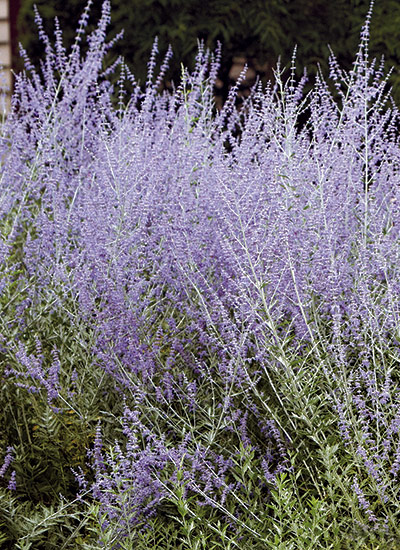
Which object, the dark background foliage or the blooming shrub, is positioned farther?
the dark background foliage

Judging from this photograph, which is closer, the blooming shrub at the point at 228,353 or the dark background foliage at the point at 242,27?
the blooming shrub at the point at 228,353

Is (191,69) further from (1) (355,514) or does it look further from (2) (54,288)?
(1) (355,514)

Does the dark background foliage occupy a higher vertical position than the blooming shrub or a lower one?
higher

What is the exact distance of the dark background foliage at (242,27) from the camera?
612cm

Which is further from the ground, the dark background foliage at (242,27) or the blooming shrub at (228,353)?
the dark background foliage at (242,27)

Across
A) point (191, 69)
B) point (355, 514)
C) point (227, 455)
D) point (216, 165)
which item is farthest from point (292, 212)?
point (191, 69)

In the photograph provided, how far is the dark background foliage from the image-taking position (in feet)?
20.1

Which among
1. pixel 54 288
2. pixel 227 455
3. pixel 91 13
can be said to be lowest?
Result: pixel 227 455

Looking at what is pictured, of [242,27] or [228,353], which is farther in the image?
[242,27]

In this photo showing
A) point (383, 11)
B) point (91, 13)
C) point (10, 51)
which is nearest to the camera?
point (383, 11)

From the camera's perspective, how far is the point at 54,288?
3.20m

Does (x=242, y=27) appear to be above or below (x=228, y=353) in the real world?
above

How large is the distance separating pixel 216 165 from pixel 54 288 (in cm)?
88

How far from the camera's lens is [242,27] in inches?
249
